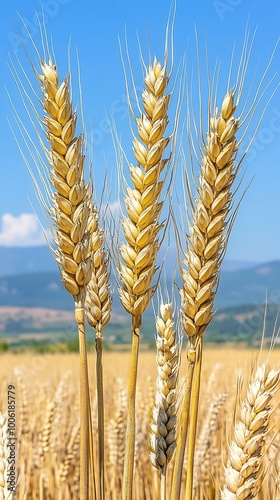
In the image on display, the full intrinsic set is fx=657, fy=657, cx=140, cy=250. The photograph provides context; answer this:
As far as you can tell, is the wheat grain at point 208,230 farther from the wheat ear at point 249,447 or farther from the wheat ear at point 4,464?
the wheat ear at point 4,464

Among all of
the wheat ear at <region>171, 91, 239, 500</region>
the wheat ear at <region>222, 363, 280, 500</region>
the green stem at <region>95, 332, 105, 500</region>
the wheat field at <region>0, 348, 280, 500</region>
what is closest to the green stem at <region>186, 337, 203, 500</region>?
the wheat ear at <region>171, 91, 239, 500</region>

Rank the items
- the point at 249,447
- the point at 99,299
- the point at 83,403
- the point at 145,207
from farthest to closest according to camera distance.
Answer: the point at 99,299 → the point at 249,447 → the point at 145,207 → the point at 83,403

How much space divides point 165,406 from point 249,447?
299 millimetres

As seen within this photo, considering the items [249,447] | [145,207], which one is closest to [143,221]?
[145,207]

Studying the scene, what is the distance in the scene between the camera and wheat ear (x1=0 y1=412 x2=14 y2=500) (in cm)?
198

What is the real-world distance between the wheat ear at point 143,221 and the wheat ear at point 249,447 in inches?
14.1

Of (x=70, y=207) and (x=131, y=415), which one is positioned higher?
(x=70, y=207)

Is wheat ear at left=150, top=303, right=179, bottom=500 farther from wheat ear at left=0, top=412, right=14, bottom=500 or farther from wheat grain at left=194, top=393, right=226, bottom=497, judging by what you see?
wheat grain at left=194, top=393, right=226, bottom=497

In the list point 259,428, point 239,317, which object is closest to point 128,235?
point 259,428

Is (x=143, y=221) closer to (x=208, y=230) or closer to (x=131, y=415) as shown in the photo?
(x=208, y=230)

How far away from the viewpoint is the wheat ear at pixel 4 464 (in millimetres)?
1976

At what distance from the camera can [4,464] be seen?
6.74 ft

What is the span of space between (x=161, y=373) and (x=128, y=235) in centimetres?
52

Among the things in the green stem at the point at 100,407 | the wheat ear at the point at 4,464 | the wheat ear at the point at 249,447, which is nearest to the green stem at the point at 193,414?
the wheat ear at the point at 249,447
